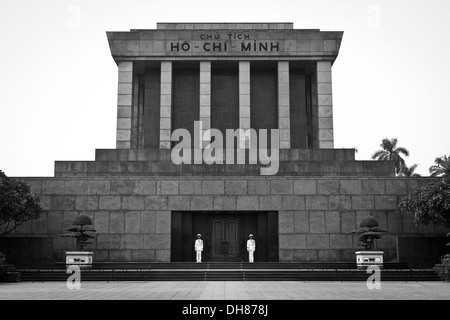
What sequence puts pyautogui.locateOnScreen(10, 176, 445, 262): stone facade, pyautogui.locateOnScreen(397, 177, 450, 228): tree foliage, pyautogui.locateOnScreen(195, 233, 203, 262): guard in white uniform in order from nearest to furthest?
1. pyautogui.locateOnScreen(397, 177, 450, 228): tree foliage
2. pyautogui.locateOnScreen(195, 233, 203, 262): guard in white uniform
3. pyautogui.locateOnScreen(10, 176, 445, 262): stone facade

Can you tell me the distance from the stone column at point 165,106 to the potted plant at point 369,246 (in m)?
17.2

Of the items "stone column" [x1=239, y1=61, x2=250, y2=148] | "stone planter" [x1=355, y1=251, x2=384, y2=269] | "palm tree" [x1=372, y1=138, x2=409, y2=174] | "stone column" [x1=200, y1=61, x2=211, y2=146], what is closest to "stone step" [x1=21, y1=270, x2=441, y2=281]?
"stone planter" [x1=355, y1=251, x2=384, y2=269]

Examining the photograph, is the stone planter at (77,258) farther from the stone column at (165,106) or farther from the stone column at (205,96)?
the stone column at (205,96)

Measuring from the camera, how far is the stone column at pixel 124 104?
42.5 meters

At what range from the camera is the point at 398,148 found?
287ft

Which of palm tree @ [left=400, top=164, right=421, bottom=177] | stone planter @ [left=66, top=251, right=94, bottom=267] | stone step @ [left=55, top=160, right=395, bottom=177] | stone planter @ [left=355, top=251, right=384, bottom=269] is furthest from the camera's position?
palm tree @ [left=400, top=164, right=421, bottom=177]

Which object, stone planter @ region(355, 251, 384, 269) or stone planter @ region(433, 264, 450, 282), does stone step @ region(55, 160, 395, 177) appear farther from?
stone planter @ region(433, 264, 450, 282)

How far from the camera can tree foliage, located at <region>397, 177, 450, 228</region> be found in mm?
29094

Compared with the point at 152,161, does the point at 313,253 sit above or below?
below

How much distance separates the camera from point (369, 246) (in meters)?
30.9

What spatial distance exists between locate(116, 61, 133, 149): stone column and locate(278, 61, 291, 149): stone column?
11.5 meters
